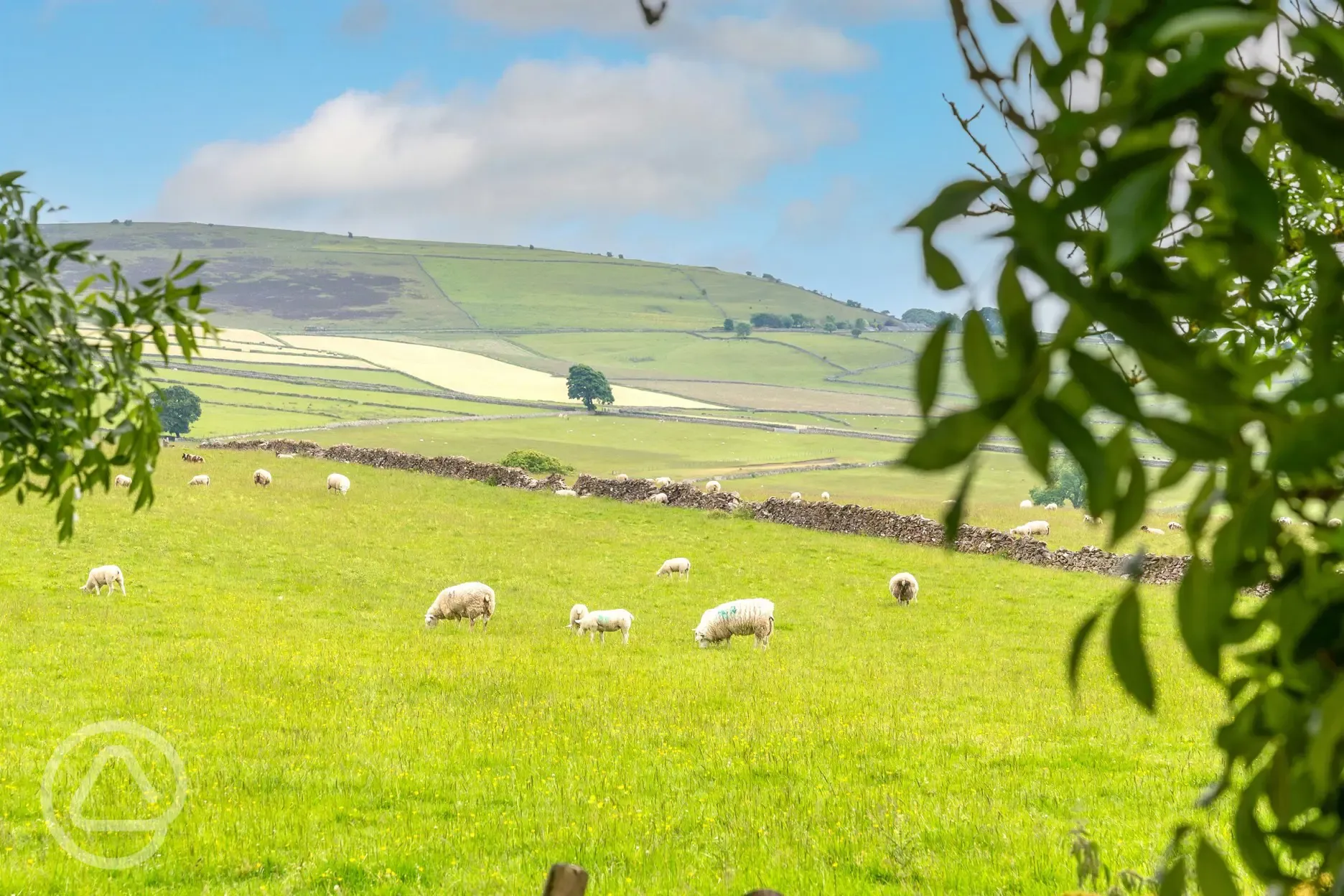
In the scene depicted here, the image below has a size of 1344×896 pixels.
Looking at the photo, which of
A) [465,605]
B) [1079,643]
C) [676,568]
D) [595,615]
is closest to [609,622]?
[595,615]

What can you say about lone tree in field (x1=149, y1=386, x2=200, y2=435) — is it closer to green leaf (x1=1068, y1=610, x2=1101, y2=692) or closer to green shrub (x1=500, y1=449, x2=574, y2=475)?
green shrub (x1=500, y1=449, x2=574, y2=475)

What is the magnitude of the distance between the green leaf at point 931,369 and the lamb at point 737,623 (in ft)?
79.0

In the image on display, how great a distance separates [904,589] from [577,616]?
1058cm

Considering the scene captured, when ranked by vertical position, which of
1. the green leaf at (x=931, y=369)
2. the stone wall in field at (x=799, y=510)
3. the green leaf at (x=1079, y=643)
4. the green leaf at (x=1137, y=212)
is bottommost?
the stone wall in field at (x=799, y=510)

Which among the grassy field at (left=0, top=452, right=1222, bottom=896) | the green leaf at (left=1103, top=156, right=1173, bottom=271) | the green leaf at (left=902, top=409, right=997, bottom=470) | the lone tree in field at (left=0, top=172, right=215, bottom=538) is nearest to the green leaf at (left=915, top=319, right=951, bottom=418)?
the green leaf at (left=902, top=409, right=997, bottom=470)

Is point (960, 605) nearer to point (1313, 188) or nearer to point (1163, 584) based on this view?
point (1163, 584)

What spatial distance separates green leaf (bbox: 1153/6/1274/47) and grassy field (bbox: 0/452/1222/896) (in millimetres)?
8465

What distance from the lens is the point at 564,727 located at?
1589 centimetres

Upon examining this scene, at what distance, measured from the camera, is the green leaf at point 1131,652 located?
1.02 m

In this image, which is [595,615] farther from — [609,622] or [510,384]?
[510,384]

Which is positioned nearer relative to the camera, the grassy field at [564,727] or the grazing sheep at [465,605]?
the grassy field at [564,727]

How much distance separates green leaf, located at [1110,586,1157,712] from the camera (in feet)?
3.36

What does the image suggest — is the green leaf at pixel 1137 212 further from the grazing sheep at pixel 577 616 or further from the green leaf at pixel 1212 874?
the grazing sheep at pixel 577 616

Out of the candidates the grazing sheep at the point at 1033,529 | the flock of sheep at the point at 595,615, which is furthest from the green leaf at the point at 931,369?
the grazing sheep at the point at 1033,529
